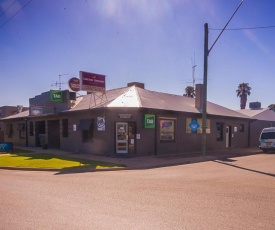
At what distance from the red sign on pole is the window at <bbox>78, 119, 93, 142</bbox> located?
97.9 inches

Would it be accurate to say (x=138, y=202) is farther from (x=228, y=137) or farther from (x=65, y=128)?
(x=228, y=137)

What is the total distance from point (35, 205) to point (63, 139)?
16916mm

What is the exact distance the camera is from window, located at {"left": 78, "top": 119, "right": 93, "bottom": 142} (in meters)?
19.5

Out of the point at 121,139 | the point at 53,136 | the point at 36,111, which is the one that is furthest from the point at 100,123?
the point at 53,136

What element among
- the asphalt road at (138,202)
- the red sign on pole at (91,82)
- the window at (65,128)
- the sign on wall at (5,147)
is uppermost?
the red sign on pole at (91,82)

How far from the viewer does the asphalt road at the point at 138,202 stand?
18.1 ft

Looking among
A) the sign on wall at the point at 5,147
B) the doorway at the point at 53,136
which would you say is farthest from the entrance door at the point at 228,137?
the sign on wall at the point at 5,147

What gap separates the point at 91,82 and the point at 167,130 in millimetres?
6987

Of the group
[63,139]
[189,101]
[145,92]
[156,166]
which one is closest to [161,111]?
[145,92]

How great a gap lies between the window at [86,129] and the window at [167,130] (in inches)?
211

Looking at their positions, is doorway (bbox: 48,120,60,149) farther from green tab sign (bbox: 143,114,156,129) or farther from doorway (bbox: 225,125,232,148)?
doorway (bbox: 225,125,232,148)

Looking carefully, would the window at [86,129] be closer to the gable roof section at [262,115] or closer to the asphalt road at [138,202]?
the asphalt road at [138,202]

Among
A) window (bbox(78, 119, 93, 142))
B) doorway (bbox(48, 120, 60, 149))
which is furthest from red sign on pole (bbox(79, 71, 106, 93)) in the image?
doorway (bbox(48, 120, 60, 149))

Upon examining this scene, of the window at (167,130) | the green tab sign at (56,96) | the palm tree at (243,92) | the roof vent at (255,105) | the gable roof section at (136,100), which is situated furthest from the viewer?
the palm tree at (243,92)
